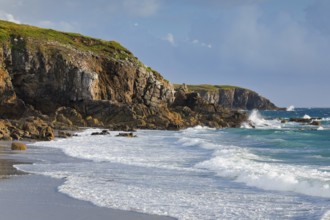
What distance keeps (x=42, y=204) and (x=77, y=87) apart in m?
59.4

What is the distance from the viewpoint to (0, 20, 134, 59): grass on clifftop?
78.7 metres

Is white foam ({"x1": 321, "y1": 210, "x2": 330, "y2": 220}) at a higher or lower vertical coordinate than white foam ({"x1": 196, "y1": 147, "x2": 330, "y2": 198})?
lower

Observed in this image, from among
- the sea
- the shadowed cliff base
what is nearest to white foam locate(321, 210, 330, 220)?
the sea

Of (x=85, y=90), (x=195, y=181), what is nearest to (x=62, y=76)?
(x=85, y=90)

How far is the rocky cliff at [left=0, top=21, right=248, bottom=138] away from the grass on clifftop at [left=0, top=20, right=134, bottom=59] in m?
0.21

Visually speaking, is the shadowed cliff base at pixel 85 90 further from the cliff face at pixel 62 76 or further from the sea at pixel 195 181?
the sea at pixel 195 181

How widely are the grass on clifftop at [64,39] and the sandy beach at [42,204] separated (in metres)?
60.1

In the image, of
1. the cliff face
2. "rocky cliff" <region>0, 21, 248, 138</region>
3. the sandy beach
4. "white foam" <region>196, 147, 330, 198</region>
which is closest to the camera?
the sandy beach

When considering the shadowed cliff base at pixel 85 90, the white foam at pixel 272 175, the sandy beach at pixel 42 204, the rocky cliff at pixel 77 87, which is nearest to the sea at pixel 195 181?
the white foam at pixel 272 175

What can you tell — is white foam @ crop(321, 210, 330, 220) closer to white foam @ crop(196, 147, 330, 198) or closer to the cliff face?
white foam @ crop(196, 147, 330, 198)

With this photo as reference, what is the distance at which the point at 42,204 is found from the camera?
51.1 feet

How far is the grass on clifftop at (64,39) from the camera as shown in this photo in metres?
78.7

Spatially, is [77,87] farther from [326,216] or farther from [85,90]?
[326,216]

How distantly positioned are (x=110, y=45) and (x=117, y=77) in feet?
42.8
